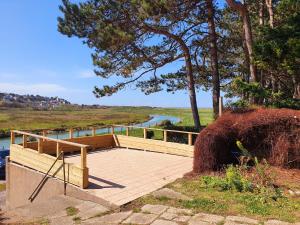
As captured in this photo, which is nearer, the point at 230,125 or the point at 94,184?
the point at 94,184

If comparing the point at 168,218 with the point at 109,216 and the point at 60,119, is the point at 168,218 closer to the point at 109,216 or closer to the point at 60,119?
the point at 109,216

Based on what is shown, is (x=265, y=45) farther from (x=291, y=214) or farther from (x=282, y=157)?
(x=291, y=214)

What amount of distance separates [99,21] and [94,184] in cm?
1063

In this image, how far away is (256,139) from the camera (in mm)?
9461

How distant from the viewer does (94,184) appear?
8398 millimetres

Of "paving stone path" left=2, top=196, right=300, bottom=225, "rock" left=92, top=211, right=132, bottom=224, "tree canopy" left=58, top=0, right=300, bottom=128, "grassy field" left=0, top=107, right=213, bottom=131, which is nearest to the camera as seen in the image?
"paving stone path" left=2, top=196, right=300, bottom=225

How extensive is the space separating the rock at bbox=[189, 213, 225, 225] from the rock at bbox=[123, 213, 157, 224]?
681mm

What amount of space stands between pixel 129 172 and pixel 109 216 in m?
3.54

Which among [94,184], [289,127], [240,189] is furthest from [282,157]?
[94,184]

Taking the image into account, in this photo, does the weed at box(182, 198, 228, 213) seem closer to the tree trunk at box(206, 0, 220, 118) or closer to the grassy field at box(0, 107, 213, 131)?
the tree trunk at box(206, 0, 220, 118)

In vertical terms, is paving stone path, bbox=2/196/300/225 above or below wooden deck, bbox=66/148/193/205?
below

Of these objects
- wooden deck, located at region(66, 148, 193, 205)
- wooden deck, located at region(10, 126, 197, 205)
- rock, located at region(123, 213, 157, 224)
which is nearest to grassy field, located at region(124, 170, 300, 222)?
rock, located at region(123, 213, 157, 224)

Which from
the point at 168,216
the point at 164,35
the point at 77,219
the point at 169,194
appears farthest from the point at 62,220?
the point at 164,35

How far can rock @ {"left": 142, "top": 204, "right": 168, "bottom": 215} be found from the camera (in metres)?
6.30
